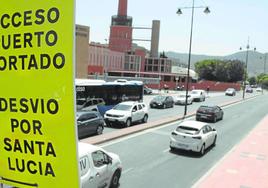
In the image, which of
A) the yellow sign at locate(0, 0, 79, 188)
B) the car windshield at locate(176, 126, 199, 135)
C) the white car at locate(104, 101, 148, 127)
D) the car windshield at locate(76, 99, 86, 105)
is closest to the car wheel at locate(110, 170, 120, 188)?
the car windshield at locate(176, 126, 199, 135)

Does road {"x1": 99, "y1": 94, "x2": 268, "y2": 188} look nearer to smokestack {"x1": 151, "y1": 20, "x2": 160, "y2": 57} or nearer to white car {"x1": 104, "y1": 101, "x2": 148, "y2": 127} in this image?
white car {"x1": 104, "y1": 101, "x2": 148, "y2": 127}

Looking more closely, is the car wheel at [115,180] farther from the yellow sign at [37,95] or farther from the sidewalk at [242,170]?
the yellow sign at [37,95]

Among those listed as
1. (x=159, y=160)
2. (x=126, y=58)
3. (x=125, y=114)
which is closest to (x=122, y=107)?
(x=125, y=114)

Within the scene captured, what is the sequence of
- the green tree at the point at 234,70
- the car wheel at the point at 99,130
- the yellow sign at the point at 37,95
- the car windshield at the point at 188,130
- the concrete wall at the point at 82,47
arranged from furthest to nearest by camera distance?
1. the green tree at the point at 234,70
2. the concrete wall at the point at 82,47
3. the car wheel at the point at 99,130
4. the car windshield at the point at 188,130
5. the yellow sign at the point at 37,95

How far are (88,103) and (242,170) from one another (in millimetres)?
13079

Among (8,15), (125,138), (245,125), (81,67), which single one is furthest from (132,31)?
(8,15)

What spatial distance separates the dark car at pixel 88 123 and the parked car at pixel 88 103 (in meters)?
3.31

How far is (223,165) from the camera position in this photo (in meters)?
17.9

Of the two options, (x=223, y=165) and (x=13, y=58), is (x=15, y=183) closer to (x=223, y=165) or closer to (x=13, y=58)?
(x=13, y=58)

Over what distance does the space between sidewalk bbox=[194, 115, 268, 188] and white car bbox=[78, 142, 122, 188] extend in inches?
143

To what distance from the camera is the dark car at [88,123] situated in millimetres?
21359

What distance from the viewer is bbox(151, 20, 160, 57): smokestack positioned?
10900 cm

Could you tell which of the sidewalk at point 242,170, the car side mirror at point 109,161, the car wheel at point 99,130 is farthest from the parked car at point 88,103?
the car side mirror at point 109,161

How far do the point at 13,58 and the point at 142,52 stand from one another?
10296 cm
